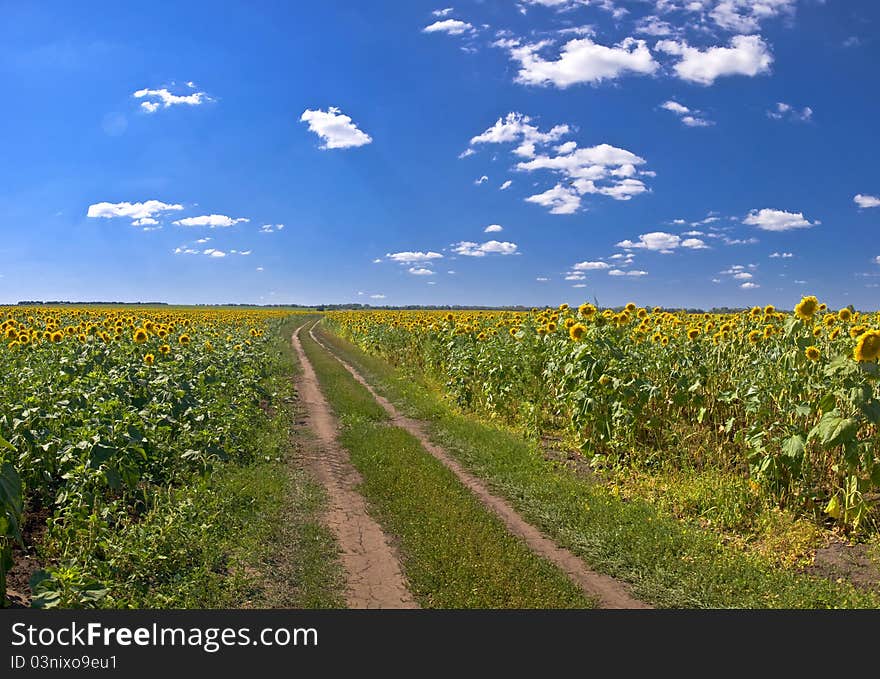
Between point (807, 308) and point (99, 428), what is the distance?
851 centimetres

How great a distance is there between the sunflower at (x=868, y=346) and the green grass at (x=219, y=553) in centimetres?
593

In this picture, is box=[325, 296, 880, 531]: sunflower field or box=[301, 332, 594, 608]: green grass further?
box=[325, 296, 880, 531]: sunflower field

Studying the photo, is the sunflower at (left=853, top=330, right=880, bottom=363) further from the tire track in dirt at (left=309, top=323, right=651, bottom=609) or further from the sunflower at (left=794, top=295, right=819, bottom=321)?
the tire track in dirt at (left=309, top=323, right=651, bottom=609)

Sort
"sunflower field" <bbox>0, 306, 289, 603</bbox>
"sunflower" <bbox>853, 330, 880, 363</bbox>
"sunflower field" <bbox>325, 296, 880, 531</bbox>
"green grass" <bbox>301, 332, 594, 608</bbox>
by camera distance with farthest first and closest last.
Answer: "sunflower field" <bbox>325, 296, 880, 531</bbox> < "sunflower" <bbox>853, 330, 880, 363</bbox> < "sunflower field" <bbox>0, 306, 289, 603</bbox> < "green grass" <bbox>301, 332, 594, 608</bbox>

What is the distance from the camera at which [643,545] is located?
6594 mm

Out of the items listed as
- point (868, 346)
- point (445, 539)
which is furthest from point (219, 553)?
point (868, 346)

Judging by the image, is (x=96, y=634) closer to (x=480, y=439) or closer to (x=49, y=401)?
(x=49, y=401)

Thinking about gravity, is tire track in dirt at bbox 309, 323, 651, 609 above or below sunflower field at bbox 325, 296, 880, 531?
below

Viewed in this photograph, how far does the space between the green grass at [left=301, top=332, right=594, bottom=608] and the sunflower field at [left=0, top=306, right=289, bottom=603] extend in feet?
8.03

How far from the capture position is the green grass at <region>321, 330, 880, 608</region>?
5.69 meters

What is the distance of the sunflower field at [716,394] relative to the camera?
7.20 metres

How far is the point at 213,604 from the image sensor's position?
17.8ft

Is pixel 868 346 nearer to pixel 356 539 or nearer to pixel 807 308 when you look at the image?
pixel 807 308

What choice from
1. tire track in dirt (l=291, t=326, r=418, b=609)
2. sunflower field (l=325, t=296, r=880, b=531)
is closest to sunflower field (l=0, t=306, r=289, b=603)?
tire track in dirt (l=291, t=326, r=418, b=609)
